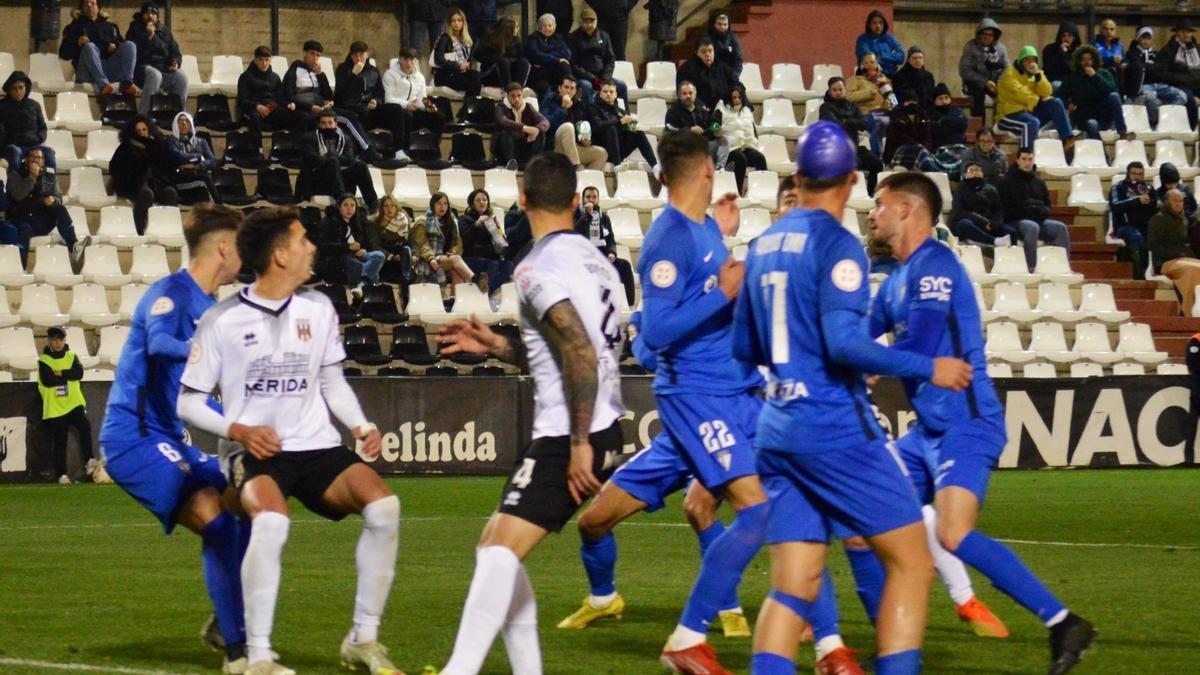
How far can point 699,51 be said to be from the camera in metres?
27.1

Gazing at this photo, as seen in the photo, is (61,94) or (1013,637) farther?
(61,94)

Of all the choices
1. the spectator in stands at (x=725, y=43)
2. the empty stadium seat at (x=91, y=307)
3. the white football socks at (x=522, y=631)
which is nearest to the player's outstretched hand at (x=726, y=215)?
the white football socks at (x=522, y=631)

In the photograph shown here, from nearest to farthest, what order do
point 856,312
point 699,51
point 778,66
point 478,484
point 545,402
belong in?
point 856,312 → point 545,402 → point 478,484 → point 699,51 → point 778,66

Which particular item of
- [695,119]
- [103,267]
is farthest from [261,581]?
[695,119]

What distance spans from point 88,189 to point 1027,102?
14.1m

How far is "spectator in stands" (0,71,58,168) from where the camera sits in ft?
76.7

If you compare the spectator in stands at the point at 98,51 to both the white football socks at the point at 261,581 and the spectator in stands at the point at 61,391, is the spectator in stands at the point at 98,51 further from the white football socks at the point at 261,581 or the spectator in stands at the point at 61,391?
the white football socks at the point at 261,581

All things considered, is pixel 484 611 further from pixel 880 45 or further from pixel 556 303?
pixel 880 45

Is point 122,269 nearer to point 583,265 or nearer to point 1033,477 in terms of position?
point 1033,477

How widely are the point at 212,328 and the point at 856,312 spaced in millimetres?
2842

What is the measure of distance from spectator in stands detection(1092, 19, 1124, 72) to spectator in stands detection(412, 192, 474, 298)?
12.5 metres

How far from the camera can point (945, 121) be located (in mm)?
28375

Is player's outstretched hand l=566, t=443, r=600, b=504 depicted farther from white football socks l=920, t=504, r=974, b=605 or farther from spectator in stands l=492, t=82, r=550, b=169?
spectator in stands l=492, t=82, r=550, b=169

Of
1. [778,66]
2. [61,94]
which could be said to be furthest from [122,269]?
[778,66]
